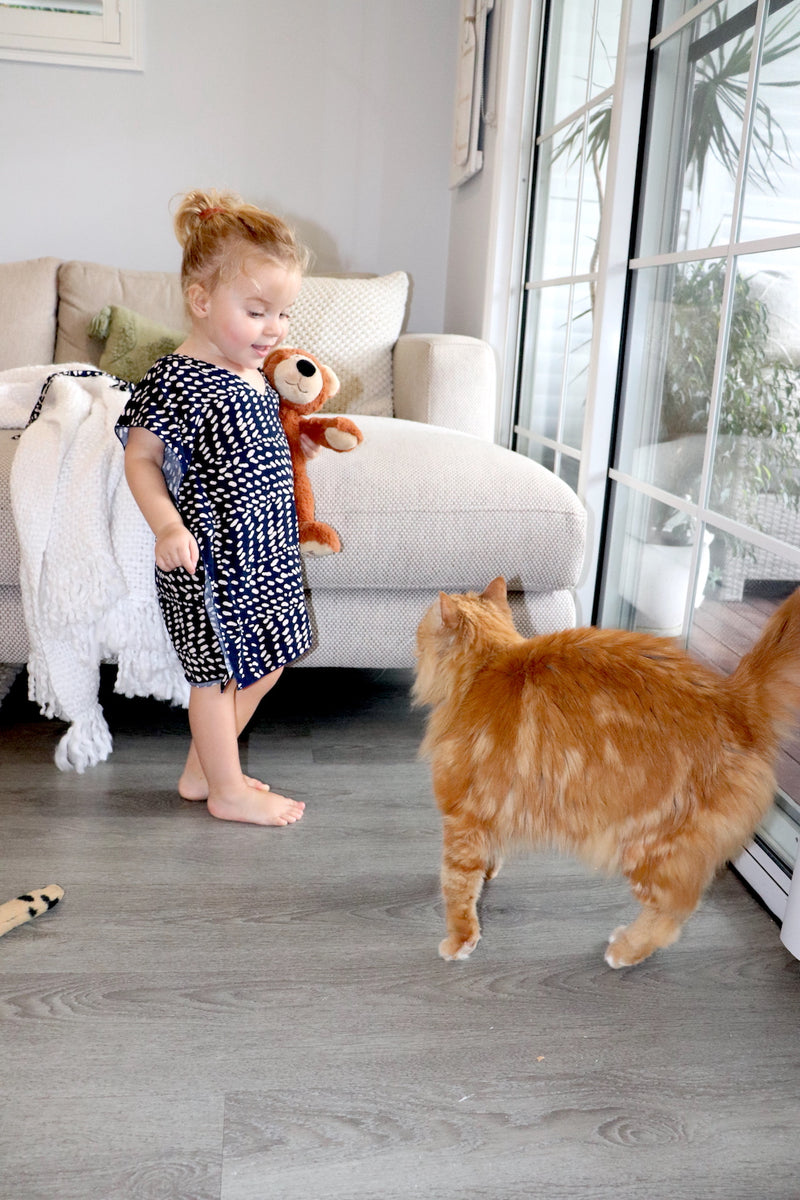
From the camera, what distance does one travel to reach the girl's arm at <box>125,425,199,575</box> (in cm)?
115

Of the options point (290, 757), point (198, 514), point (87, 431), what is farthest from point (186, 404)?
point (290, 757)

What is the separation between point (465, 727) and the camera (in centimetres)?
106

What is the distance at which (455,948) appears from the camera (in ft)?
3.44

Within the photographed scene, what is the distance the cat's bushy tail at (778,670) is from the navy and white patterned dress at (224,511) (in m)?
0.66

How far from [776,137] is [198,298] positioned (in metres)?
0.81

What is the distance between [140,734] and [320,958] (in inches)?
27.9

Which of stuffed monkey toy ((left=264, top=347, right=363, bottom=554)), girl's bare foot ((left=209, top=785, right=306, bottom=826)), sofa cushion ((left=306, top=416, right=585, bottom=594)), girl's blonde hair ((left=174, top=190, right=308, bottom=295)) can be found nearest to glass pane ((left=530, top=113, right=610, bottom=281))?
sofa cushion ((left=306, top=416, right=585, bottom=594))

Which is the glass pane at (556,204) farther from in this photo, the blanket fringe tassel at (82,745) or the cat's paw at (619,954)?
the cat's paw at (619,954)

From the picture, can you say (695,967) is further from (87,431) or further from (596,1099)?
(87,431)

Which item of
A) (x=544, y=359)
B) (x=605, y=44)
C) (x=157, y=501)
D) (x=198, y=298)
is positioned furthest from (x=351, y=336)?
(x=157, y=501)

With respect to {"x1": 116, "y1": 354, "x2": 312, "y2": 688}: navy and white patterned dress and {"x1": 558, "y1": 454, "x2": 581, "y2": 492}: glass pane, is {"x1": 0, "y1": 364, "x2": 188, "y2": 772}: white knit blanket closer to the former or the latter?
{"x1": 116, "y1": 354, "x2": 312, "y2": 688}: navy and white patterned dress

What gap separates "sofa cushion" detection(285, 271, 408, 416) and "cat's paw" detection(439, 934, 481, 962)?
1.51 meters

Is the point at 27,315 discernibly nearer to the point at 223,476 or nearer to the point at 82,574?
the point at 82,574

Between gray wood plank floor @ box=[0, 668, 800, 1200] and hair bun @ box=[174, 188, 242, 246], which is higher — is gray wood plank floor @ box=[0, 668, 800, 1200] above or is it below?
below
